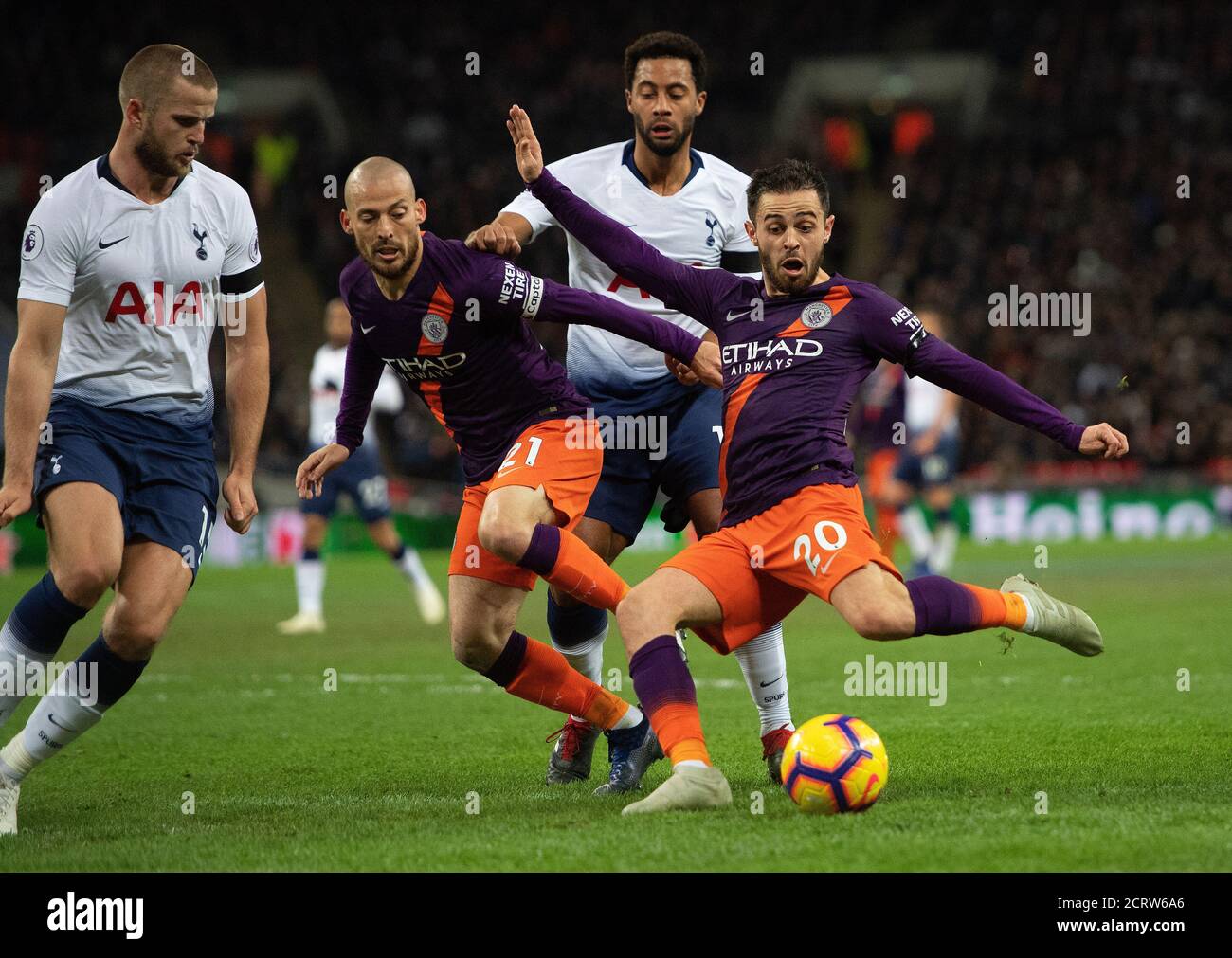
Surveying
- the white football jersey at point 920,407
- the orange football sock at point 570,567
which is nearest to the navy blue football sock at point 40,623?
the orange football sock at point 570,567

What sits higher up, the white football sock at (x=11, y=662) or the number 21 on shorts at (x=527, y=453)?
the number 21 on shorts at (x=527, y=453)

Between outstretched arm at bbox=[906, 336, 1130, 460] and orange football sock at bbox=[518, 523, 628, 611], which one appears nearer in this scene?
outstretched arm at bbox=[906, 336, 1130, 460]

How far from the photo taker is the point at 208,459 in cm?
582

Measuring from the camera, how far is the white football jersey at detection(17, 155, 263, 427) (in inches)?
212

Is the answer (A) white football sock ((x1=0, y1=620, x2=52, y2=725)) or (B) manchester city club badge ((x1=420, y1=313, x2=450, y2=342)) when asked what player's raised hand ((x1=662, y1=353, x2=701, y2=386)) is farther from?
(A) white football sock ((x1=0, y1=620, x2=52, y2=725))

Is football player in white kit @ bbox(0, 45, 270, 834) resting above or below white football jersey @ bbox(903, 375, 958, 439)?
below

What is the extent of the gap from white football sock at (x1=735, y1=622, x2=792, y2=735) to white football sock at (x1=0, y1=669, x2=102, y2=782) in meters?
2.51

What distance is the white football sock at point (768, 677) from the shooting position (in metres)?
6.30

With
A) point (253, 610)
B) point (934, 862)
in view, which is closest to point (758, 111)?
point (253, 610)

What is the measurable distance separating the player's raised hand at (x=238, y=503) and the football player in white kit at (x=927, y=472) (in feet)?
33.7

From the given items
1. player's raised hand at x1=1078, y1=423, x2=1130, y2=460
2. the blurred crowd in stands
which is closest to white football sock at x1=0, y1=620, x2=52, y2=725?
player's raised hand at x1=1078, y1=423, x2=1130, y2=460

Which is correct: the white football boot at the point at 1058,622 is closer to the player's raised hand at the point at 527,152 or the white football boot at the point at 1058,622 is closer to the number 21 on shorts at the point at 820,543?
the number 21 on shorts at the point at 820,543

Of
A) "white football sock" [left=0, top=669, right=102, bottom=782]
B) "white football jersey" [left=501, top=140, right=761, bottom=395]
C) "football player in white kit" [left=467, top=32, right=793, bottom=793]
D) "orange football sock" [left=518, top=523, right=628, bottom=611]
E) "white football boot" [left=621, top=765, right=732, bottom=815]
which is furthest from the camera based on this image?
"white football jersey" [left=501, top=140, right=761, bottom=395]

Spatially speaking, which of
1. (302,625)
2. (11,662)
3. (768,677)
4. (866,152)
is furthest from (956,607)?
(866,152)
